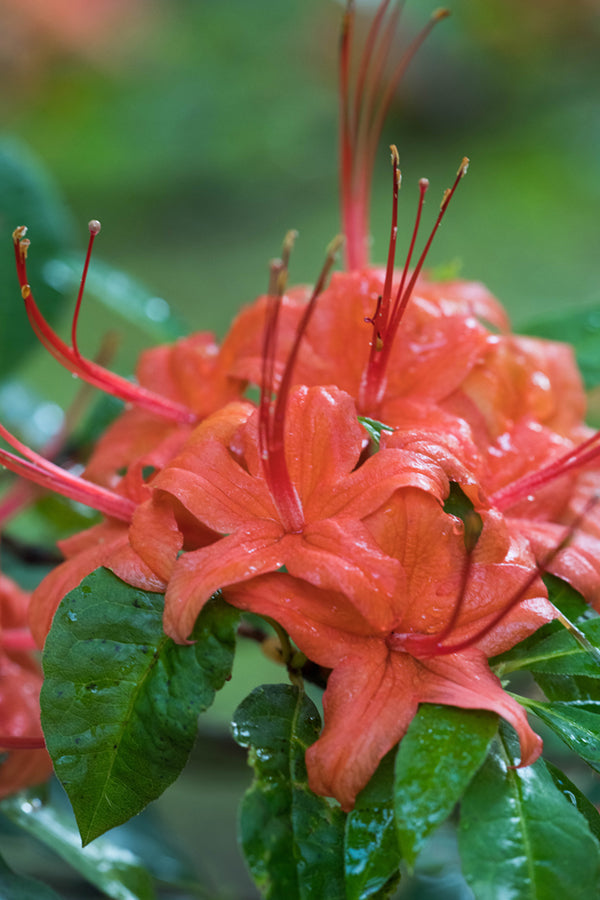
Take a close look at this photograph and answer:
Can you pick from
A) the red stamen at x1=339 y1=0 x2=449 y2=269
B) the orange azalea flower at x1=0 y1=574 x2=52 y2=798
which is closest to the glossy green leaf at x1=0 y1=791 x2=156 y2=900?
the orange azalea flower at x1=0 y1=574 x2=52 y2=798

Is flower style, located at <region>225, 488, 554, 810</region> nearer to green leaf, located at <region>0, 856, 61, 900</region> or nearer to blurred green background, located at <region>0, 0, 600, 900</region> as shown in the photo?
green leaf, located at <region>0, 856, 61, 900</region>

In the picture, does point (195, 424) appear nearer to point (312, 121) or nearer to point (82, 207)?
point (82, 207)

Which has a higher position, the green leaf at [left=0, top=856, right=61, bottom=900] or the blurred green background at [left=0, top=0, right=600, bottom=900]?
the blurred green background at [left=0, top=0, right=600, bottom=900]

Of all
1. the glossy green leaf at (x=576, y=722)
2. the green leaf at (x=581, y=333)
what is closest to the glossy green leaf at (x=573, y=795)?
the glossy green leaf at (x=576, y=722)

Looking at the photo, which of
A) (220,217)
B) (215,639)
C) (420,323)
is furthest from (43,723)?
(220,217)

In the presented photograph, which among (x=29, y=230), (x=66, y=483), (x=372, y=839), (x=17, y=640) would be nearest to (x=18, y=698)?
(x=17, y=640)

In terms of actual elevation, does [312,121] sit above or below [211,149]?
above
